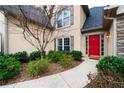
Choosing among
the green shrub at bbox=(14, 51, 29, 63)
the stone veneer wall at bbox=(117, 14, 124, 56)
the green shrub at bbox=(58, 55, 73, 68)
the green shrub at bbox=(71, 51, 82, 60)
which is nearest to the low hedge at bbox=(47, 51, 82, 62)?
the green shrub at bbox=(71, 51, 82, 60)

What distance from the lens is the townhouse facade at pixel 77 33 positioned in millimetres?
6711

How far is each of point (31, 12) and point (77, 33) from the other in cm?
218

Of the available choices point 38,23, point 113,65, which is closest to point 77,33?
point 38,23

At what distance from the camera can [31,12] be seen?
279 inches

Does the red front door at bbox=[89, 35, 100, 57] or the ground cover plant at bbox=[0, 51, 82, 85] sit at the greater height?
the red front door at bbox=[89, 35, 100, 57]

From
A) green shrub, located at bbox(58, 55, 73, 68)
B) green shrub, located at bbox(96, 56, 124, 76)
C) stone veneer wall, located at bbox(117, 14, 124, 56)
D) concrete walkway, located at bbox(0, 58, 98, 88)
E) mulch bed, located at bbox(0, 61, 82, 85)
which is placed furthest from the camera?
green shrub, located at bbox(58, 55, 73, 68)

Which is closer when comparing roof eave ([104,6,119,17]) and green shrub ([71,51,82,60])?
roof eave ([104,6,119,17])

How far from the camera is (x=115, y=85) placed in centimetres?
432

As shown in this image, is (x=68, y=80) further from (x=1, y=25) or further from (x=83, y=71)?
(x=1, y=25)

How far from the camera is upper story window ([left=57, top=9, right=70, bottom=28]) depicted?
7148 mm

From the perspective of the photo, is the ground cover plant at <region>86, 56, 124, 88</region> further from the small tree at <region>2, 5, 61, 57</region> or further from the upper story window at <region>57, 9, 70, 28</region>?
the small tree at <region>2, 5, 61, 57</region>

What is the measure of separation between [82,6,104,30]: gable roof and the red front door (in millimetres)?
432
